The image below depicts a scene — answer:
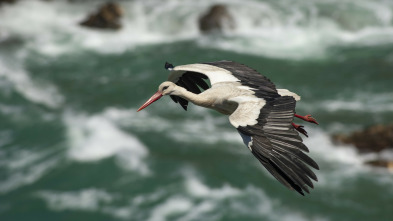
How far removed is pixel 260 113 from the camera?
291 inches

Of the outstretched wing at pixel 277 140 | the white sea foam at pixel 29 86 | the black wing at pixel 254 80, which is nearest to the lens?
the outstretched wing at pixel 277 140

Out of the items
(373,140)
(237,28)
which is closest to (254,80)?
(373,140)

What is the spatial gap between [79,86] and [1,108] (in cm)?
255

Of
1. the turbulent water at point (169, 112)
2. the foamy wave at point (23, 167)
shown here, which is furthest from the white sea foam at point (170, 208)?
the foamy wave at point (23, 167)

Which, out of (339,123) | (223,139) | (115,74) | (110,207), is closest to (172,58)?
(115,74)

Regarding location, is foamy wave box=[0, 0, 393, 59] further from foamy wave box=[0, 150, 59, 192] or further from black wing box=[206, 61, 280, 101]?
black wing box=[206, 61, 280, 101]

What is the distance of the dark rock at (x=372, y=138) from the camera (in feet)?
53.9

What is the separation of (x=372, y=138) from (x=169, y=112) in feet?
20.0

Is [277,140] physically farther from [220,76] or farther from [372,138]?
[372,138]

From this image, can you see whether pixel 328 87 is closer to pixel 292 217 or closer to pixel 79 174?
pixel 292 217

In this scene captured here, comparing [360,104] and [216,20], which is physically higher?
[216,20]

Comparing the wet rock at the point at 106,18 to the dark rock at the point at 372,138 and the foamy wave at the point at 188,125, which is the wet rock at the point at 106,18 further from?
the dark rock at the point at 372,138

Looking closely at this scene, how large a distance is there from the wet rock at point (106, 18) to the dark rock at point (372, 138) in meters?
10.7

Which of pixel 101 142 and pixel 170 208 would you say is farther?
pixel 101 142
